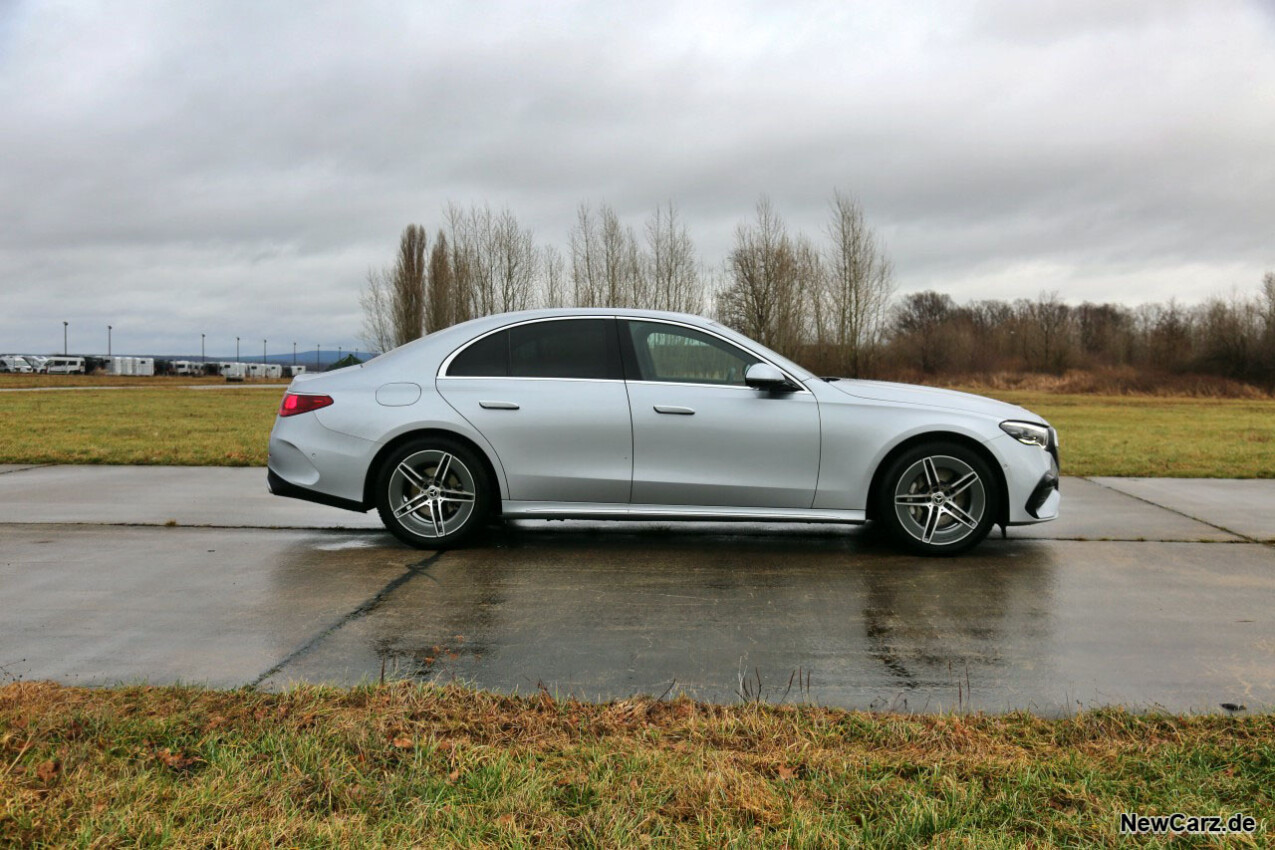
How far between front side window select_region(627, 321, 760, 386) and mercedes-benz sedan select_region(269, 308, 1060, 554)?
10 millimetres

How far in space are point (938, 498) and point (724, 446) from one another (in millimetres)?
1428

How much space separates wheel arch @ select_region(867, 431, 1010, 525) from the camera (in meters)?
6.24

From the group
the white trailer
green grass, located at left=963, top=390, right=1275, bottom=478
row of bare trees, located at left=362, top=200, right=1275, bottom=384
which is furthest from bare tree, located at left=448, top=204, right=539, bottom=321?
the white trailer

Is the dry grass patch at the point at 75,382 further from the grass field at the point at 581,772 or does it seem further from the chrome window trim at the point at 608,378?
the grass field at the point at 581,772

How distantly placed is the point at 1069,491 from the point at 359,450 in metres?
6.90

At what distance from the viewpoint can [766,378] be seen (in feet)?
20.3

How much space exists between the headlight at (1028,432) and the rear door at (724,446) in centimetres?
128

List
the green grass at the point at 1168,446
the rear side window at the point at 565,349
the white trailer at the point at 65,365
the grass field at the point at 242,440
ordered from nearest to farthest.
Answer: the rear side window at the point at 565,349 → the green grass at the point at 1168,446 → the grass field at the point at 242,440 → the white trailer at the point at 65,365

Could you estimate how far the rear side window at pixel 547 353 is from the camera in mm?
6425

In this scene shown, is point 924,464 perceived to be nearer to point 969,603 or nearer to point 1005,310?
point 969,603

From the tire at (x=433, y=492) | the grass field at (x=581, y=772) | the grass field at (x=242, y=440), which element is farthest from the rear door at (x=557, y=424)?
the grass field at (x=242, y=440)

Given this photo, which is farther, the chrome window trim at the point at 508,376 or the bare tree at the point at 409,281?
the bare tree at the point at 409,281

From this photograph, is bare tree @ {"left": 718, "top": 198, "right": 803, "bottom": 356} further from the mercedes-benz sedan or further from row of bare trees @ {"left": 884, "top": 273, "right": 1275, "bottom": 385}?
the mercedes-benz sedan

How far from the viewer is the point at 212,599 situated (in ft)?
16.6
